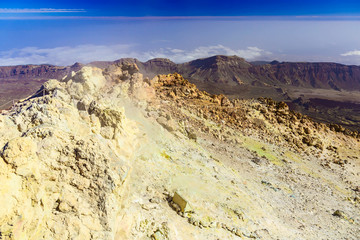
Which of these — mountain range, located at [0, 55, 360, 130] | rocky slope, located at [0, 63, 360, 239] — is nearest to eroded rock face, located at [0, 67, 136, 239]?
rocky slope, located at [0, 63, 360, 239]

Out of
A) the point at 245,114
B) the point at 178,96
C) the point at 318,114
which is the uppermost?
the point at 178,96

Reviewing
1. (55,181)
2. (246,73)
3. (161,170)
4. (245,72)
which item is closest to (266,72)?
(246,73)

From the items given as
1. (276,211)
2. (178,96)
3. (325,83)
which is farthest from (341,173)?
(325,83)

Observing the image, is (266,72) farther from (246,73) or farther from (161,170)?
(161,170)

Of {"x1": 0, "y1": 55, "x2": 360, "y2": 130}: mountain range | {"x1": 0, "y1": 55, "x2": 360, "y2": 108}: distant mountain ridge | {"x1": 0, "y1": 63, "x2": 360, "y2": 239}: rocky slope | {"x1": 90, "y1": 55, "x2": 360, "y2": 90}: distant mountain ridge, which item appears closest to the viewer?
{"x1": 0, "y1": 63, "x2": 360, "y2": 239}: rocky slope

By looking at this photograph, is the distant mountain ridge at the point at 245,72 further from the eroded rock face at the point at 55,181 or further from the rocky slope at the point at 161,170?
the eroded rock face at the point at 55,181

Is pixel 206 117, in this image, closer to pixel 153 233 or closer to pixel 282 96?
pixel 153 233

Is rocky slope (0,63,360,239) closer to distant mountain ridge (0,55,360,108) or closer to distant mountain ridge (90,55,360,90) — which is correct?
distant mountain ridge (0,55,360,108)

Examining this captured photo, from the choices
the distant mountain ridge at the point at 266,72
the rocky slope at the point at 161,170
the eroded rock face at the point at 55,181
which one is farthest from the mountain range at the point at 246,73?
the eroded rock face at the point at 55,181
